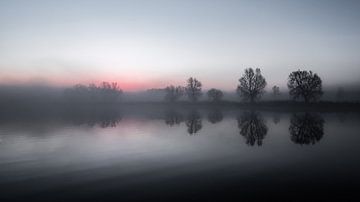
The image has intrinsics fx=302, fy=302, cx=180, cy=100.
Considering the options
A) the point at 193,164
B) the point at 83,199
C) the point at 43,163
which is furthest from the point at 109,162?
the point at 83,199

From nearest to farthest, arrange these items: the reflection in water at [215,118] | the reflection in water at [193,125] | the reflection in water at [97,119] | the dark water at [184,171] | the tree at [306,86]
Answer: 1. the dark water at [184,171]
2. the reflection in water at [193,125]
3. the reflection in water at [97,119]
4. the reflection in water at [215,118]
5. the tree at [306,86]

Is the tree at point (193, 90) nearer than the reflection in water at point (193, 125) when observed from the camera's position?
No

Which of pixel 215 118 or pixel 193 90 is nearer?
pixel 215 118

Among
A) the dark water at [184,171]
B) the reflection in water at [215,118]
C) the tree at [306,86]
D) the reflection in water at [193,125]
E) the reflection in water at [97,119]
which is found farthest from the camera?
the tree at [306,86]

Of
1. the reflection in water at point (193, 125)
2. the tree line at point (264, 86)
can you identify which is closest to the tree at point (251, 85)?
the tree line at point (264, 86)

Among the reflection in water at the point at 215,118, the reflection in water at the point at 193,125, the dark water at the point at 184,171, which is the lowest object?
the reflection in water at the point at 215,118

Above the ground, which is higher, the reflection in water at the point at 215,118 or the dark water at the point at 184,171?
the dark water at the point at 184,171

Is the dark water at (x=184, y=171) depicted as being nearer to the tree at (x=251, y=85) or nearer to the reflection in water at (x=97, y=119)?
the reflection in water at (x=97, y=119)

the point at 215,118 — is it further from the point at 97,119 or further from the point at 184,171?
the point at 184,171

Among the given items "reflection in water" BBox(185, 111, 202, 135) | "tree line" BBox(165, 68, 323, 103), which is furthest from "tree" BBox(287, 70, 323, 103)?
"reflection in water" BBox(185, 111, 202, 135)

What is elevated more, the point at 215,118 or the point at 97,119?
the point at 97,119

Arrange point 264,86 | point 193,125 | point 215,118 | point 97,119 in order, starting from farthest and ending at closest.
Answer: point 264,86 → point 97,119 → point 215,118 → point 193,125

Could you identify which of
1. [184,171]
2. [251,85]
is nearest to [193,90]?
[251,85]

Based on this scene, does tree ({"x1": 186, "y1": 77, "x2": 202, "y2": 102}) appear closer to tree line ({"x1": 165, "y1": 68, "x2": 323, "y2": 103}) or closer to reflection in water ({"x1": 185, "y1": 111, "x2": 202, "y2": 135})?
tree line ({"x1": 165, "y1": 68, "x2": 323, "y2": 103})
